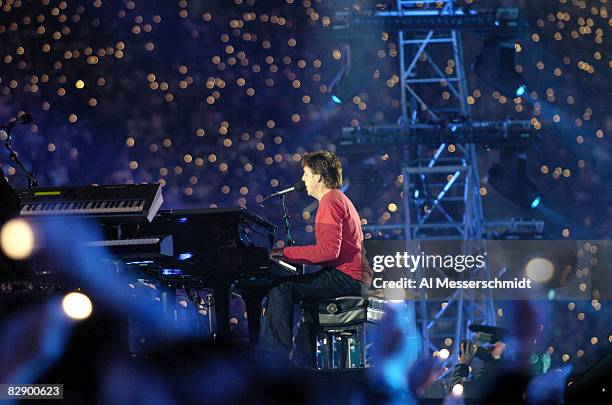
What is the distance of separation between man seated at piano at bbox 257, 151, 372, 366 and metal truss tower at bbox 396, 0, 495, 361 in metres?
2.76

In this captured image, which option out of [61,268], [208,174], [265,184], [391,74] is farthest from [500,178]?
[61,268]

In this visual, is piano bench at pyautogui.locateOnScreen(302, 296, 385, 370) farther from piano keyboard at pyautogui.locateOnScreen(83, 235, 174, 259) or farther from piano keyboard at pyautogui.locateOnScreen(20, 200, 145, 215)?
piano keyboard at pyautogui.locateOnScreen(20, 200, 145, 215)

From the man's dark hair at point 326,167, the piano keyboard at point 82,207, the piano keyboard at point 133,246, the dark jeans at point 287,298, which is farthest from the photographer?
the man's dark hair at point 326,167

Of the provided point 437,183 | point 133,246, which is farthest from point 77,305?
point 437,183

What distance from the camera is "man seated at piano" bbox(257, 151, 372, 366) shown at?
4.02 m

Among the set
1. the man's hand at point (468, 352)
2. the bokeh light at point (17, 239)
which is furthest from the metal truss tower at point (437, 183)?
the bokeh light at point (17, 239)

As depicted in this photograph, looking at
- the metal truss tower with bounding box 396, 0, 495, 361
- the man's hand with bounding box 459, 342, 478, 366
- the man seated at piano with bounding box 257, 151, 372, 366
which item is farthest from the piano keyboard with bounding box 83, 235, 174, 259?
the metal truss tower with bounding box 396, 0, 495, 361

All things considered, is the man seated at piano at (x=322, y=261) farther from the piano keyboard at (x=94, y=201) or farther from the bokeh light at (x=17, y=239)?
the bokeh light at (x=17, y=239)

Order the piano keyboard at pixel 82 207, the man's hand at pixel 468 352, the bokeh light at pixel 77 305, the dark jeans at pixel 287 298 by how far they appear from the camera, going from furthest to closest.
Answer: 1. the man's hand at pixel 468 352
2. the dark jeans at pixel 287 298
3. the piano keyboard at pixel 82 207
4. the bokeh light at pixel 77 305

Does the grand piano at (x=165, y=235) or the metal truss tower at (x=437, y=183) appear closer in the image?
the grand piano at (x=165, y=235)

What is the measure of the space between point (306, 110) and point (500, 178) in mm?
1723

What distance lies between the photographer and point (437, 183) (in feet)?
24.8

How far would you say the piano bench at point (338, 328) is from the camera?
4324 millimetres

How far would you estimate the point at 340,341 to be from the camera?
4.39 m
